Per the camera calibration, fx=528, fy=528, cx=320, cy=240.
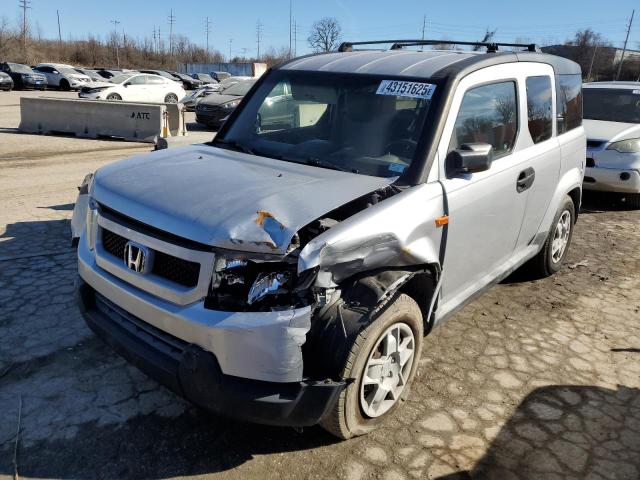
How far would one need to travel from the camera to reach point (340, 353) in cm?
246

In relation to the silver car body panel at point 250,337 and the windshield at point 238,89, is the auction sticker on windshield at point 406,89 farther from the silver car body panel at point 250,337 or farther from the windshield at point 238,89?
the windshield at point 238,89

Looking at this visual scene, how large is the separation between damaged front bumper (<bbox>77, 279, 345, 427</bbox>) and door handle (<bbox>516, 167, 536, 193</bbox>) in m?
2.24

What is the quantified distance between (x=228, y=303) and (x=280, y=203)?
22.2 inches

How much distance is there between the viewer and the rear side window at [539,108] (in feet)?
13.5

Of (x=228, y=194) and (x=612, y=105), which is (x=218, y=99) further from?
(x=228, y=194)

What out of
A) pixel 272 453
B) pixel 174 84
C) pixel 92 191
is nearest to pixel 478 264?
pixel 272 453

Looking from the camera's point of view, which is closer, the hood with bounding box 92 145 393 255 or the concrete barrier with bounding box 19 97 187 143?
the hood with bounding box 92 145 393 255

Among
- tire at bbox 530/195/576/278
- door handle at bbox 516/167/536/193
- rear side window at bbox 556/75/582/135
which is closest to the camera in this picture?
Answer: door handle at bbox 516/167/536/193

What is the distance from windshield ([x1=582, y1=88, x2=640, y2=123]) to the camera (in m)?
8.92

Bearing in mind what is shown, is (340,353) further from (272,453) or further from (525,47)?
(525,47)

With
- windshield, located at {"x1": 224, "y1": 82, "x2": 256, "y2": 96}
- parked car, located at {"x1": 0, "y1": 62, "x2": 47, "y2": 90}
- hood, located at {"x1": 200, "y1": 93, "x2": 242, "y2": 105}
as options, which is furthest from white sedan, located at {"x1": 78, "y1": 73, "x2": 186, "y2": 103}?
parked car, located at {"x1": 0, "y1": 62, "x2": 47, "y2": 90}

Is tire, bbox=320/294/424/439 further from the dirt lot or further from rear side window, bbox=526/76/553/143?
rear side window, bbox=526/76/553/143

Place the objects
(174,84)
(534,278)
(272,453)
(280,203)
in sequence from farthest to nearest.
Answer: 1. (174,84)
2. (534,278)
3. (272,453)
4. (280,203)

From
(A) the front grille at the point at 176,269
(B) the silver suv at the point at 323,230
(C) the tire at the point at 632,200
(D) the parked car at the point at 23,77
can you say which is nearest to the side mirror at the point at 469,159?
(B) the silver suv at the point at 323,230
